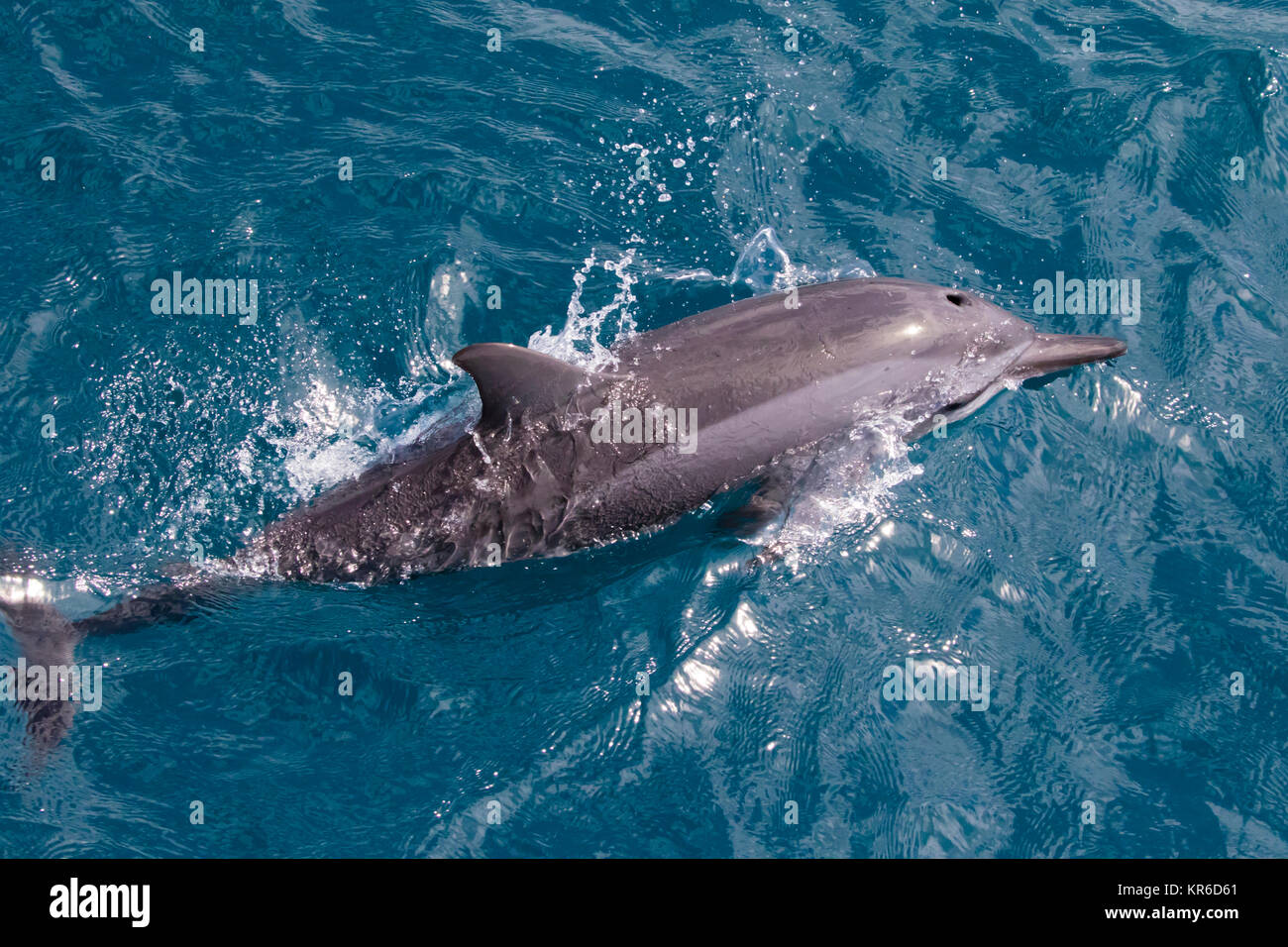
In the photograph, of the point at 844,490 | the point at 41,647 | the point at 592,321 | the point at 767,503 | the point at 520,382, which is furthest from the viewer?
the point at 592,321

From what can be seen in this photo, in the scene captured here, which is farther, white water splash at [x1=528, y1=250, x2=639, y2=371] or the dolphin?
white water splash at [x1=528, y1=250, x2=639, y2=371]

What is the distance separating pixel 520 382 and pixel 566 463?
672mm

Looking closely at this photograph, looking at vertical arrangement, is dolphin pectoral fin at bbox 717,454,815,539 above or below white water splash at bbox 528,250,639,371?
below

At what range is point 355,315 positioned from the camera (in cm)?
992

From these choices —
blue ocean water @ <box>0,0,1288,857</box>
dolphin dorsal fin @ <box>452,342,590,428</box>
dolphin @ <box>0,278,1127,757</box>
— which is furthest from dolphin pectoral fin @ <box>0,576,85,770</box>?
dolphin dorsal fin @ <box>452,342,590,428</box>

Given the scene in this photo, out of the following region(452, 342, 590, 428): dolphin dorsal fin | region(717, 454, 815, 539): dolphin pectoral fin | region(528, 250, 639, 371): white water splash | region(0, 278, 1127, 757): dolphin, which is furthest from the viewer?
region(528, 250, 639, 371): white water splash

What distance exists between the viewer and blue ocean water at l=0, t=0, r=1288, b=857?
754 centimetres

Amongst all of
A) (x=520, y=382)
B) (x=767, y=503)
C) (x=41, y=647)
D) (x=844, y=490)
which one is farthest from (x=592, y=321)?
(x=41, y=647)

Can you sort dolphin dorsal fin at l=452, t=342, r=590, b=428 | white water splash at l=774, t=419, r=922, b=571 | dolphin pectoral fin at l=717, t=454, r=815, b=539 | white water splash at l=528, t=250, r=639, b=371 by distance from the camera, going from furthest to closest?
white water splash at l=528, t=250, r=639, b=371 → white water splash at l=774, t=419, r=922, b=571 → dolphin pectoral fin at l=717, t=454, r=815, b=539 → dolphin dorsal fin at l=452, t=342, r=590, b=428

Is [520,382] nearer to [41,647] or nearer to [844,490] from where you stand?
[844,490]

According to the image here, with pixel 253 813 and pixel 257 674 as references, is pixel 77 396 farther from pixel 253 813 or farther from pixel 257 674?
pixel 253 813

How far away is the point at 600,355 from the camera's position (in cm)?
889

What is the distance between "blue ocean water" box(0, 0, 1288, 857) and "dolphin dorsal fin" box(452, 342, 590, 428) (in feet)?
3.29

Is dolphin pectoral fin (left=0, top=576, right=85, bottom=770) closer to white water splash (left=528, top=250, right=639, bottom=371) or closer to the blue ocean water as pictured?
the blue ocean water
